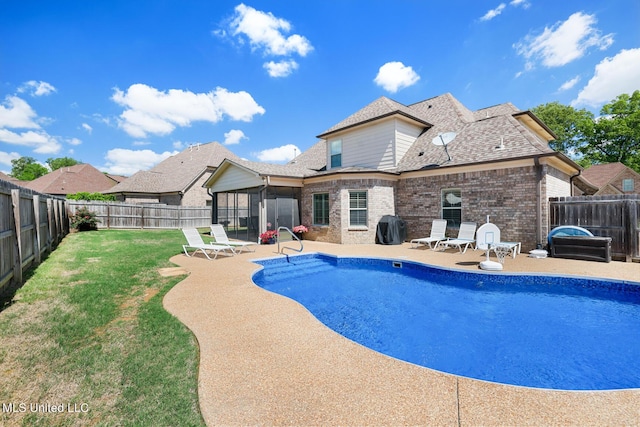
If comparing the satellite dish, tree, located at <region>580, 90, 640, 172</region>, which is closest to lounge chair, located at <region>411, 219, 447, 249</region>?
the satellite dish

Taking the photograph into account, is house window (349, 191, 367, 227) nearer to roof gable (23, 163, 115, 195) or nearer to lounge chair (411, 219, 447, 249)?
lounge chair (411, 219, 447, 249)

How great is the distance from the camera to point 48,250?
9859 millimetres

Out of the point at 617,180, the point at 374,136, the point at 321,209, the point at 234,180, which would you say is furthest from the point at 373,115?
the point at 617,180

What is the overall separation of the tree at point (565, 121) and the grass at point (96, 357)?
45.0m

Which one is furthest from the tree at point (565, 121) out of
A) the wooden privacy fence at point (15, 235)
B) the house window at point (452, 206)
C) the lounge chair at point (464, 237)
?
the wooden privacy fence at point (15, 235)

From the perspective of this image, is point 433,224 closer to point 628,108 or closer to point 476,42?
point 476,42

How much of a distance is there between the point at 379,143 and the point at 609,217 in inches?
371

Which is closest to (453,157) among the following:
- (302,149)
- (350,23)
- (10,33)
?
(350,23)

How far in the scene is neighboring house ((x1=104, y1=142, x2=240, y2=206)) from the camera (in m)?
24.9

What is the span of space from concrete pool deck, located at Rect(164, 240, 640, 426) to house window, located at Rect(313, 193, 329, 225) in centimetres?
960

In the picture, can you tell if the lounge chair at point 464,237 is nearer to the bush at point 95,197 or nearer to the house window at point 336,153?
the house window at point 336,153

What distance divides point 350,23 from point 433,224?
33.6 ft

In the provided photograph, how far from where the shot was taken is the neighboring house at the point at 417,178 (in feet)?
34.4

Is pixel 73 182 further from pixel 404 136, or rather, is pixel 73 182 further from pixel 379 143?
pixel 404 136
